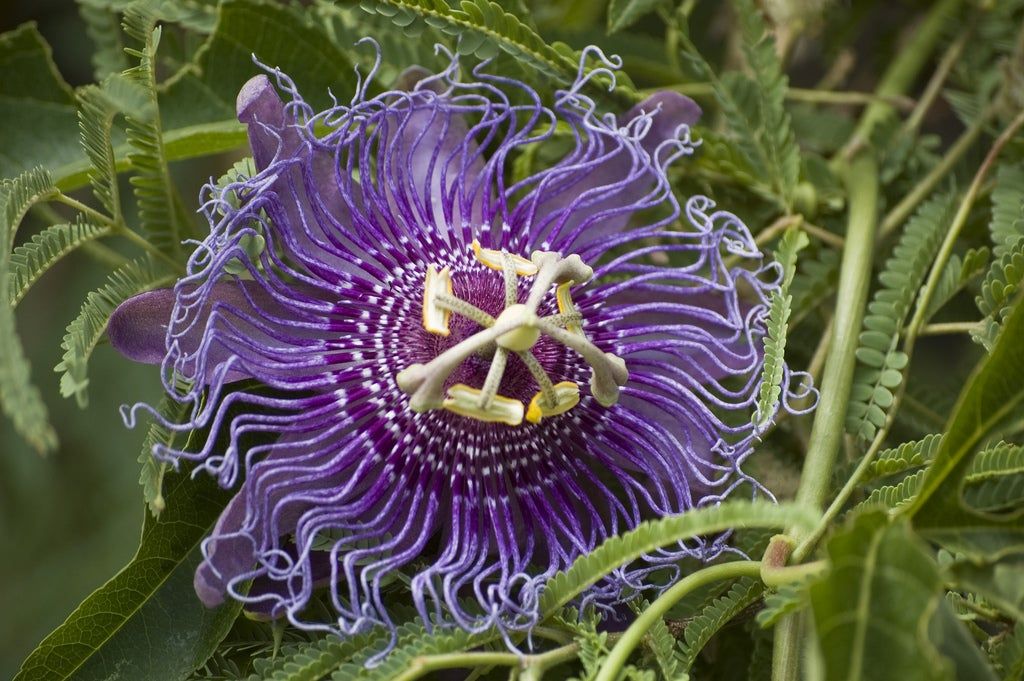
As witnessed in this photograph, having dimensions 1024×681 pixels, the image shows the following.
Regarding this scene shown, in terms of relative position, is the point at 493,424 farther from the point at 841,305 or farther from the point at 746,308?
the point at 841,305

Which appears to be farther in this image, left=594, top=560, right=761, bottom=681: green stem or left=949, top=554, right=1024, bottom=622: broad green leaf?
left=594, top=560, right=761, bottom=681: green stem

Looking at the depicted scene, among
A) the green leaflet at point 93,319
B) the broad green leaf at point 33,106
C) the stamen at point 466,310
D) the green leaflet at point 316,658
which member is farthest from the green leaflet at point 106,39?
the green leaflet at point 316,658

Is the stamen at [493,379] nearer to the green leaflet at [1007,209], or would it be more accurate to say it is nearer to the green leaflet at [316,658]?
the green leaflet at [316,658]

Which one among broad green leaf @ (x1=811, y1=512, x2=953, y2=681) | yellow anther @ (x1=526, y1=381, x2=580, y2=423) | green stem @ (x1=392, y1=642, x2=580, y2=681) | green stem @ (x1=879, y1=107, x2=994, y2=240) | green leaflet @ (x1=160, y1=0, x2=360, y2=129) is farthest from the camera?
green stem @ (x1=879, y1=107, x2=994, y2=240)

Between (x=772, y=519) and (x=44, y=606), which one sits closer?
(x=772, y=519)

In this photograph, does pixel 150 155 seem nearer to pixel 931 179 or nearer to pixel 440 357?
pixel 440 357

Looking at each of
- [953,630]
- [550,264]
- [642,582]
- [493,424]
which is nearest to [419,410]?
[493,424]

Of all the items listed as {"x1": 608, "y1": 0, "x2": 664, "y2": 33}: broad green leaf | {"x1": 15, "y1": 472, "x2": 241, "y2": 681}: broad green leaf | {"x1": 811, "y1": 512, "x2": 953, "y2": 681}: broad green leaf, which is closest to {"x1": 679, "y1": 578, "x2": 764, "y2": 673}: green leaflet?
{"x1": 811, "y1": 512, "x2": 953, "y2": 681}: broad green leaf

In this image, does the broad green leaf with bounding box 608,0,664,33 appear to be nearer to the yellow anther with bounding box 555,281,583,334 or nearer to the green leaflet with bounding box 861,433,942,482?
the yellow anther with bounding box 555,281,583,334
